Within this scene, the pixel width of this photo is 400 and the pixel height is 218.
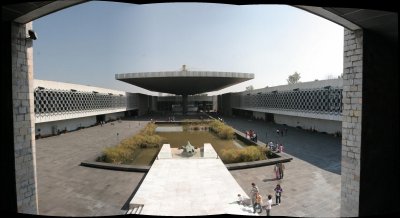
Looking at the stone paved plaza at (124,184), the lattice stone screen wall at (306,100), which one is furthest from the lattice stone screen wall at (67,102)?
the lattice stone screen wall at (306,100)

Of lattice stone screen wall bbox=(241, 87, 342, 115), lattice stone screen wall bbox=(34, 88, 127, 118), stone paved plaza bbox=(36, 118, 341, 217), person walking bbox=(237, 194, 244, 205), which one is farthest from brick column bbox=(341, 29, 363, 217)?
lattice stone screen wall bbox=(34, 88, 127, 118)

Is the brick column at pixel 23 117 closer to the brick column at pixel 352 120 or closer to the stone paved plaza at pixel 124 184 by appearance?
the stone paved plaza at pixel 124 184

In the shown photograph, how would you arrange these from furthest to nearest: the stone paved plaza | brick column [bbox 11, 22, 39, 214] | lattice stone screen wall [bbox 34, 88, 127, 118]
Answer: lattice stone screen wall [bbox 34, 88, 127, 118] < the stone paved plaza < brick column [bbox 11, 22, 39, 214]

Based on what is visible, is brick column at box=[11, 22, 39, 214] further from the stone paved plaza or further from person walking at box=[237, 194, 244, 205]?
person walking at box=[237, 194, 244, 205]

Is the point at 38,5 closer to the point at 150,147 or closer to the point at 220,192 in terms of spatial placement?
the point at 220,192

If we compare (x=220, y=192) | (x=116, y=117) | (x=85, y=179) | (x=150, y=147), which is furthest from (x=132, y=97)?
(x=220, y=192)

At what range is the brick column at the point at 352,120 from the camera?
20.2 ft

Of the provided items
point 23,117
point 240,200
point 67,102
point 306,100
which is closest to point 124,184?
point 240,200

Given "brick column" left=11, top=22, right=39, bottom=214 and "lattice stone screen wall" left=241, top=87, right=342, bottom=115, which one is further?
"lattice stone screen wall" left=241, top=87, right=342, bottom=115

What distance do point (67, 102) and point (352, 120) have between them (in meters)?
27.4

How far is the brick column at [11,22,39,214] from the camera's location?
18.9ft

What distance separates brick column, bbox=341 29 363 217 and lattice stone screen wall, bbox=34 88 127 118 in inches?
924

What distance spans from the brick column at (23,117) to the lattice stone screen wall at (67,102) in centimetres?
1775

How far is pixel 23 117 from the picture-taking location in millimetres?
6043
